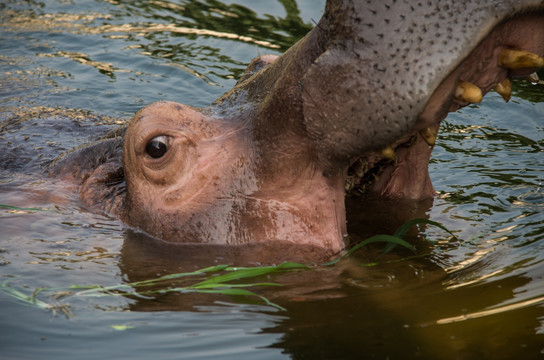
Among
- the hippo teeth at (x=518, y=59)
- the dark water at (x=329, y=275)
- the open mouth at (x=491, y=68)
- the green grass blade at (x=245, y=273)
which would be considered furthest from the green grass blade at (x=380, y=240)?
the hippo teeth at (x=518, y=59)

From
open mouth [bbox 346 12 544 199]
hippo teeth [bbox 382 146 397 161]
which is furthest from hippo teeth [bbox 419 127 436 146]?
hippo teeth [bbox 382 146 397 161]

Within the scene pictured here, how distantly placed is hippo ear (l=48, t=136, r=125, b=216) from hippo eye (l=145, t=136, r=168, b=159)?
64 centimetres

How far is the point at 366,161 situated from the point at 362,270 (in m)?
0.63

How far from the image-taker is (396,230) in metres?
4.56

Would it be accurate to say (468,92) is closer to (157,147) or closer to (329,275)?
(329,275)

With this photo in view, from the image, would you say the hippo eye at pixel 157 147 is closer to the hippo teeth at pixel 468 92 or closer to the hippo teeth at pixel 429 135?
the hippo teeth at pixel 429 135

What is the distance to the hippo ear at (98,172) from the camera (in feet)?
16.8

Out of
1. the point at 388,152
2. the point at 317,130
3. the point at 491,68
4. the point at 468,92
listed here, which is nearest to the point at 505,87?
the point at 491,68

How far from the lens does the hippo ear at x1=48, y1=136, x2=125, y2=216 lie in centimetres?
511

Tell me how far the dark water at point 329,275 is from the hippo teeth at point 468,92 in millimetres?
1032

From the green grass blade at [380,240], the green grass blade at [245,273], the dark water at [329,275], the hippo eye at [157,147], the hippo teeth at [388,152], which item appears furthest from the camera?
the hippo eye at [157,147]

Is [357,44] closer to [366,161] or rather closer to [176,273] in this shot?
[366,161]

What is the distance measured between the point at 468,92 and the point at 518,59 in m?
0.29

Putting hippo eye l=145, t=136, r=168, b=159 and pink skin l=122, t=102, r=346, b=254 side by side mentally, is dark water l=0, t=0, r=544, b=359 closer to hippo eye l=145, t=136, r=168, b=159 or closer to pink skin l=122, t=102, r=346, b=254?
pink skin l=122, t=102, r=346, b=254
